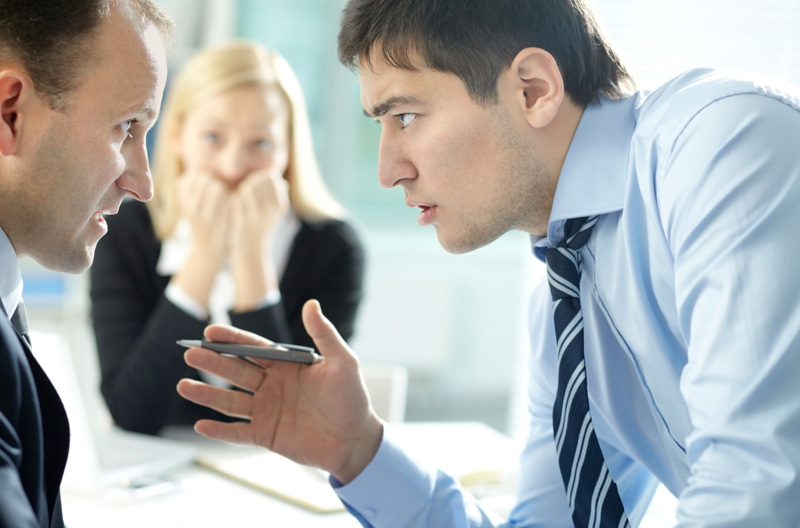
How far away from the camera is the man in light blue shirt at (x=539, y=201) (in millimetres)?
1020

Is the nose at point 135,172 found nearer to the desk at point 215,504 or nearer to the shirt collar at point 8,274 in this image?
the shirt collar at point 8,274

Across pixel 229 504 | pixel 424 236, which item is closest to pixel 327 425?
pixel 229 504

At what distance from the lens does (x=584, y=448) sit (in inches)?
44.5

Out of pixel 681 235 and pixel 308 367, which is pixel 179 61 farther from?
pixel 681 235

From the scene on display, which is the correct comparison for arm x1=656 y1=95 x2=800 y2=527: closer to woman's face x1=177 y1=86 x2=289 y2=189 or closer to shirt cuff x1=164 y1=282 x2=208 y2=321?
shirt cuff x1=164 y1=282 x2=208 y2=321

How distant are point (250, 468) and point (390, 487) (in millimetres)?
399

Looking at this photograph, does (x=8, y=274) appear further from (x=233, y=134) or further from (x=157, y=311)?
(x=233, y=134)

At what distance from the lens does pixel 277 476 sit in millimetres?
1452

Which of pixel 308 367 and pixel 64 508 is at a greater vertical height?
pixel 308 367

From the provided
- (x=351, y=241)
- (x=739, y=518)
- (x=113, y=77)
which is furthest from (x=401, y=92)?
(x=351, y=241)

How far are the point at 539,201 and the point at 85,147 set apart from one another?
27.2 inches

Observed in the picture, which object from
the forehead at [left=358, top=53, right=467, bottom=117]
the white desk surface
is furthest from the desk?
the forehead at [left=358, top=53, right=467, bottom=117]

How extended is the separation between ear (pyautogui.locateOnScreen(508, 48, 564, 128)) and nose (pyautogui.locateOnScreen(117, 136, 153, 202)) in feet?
1.91

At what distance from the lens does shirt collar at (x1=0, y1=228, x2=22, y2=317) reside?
3.34 feet
